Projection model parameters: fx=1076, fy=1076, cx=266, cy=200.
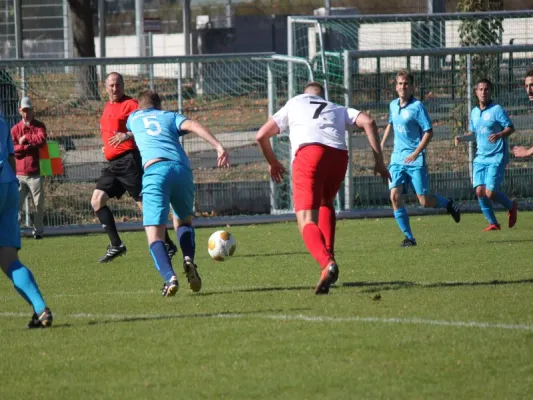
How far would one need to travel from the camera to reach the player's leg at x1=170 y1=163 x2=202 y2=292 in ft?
31.6

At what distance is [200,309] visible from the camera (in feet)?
29.3

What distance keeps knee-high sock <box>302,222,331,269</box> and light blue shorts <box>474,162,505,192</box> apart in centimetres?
623

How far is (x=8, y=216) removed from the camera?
27.0 feet

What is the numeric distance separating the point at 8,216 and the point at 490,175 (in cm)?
855

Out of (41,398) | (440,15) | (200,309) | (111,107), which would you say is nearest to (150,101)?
(200,309)

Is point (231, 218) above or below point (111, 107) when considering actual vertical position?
below

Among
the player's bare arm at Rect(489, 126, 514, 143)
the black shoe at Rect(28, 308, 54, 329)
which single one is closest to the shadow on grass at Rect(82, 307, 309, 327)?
the black shoe at Rect(28, 308, 54, 329)

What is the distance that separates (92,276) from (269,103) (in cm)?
708

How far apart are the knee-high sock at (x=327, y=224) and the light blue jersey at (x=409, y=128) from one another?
156 inches

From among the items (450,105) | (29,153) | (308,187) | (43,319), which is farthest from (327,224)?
(450,105)

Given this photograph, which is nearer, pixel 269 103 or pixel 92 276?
pixel 92 276

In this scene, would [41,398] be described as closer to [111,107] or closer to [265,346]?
[265,346]

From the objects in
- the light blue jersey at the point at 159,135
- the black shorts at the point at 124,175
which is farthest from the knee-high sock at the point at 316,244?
the black shorts at the point at 124,175

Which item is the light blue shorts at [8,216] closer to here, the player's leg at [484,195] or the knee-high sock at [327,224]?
the knee-high sock at [327,224]
